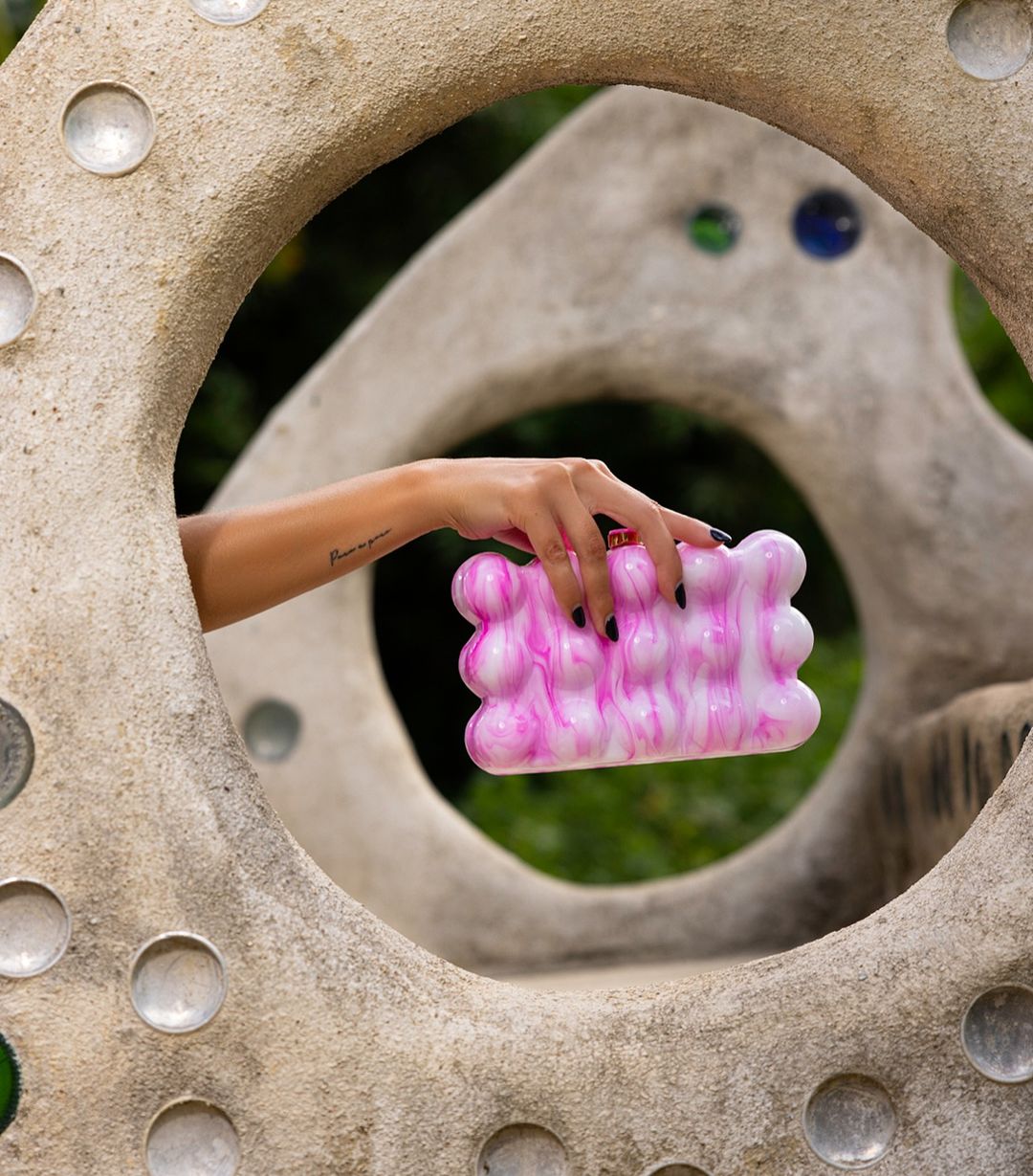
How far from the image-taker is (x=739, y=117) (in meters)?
3.83

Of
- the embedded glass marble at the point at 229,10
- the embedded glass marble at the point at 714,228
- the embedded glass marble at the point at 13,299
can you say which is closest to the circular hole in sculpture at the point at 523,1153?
the embedded glass marble at the point at 13,299

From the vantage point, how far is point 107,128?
5.99 ft

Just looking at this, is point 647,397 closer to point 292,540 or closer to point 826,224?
point 826,224

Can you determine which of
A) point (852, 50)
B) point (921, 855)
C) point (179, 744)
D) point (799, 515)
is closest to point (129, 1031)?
point (179, 744)

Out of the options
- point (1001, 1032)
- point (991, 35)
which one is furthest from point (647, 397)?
point (1001, 1032)

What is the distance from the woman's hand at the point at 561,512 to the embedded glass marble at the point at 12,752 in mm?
601

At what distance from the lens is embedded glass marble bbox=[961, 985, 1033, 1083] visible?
5.73 ft

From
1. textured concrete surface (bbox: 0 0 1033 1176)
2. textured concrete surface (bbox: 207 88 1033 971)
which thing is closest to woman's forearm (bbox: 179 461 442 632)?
textured concrete surface (bbox: 0 0 1033 1176)

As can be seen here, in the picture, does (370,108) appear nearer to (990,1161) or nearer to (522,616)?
(522,616)

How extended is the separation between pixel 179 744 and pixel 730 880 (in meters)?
2.28

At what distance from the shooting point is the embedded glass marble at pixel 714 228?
382 cm

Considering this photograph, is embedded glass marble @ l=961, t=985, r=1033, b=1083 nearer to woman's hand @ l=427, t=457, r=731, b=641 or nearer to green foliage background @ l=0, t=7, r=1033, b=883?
woman's hand @ l=427, t=457, r=731, b=641

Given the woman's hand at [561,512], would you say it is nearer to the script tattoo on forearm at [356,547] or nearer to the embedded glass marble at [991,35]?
the script tattoo on forearm at [356,547]

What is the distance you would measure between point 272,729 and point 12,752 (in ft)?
6.74
